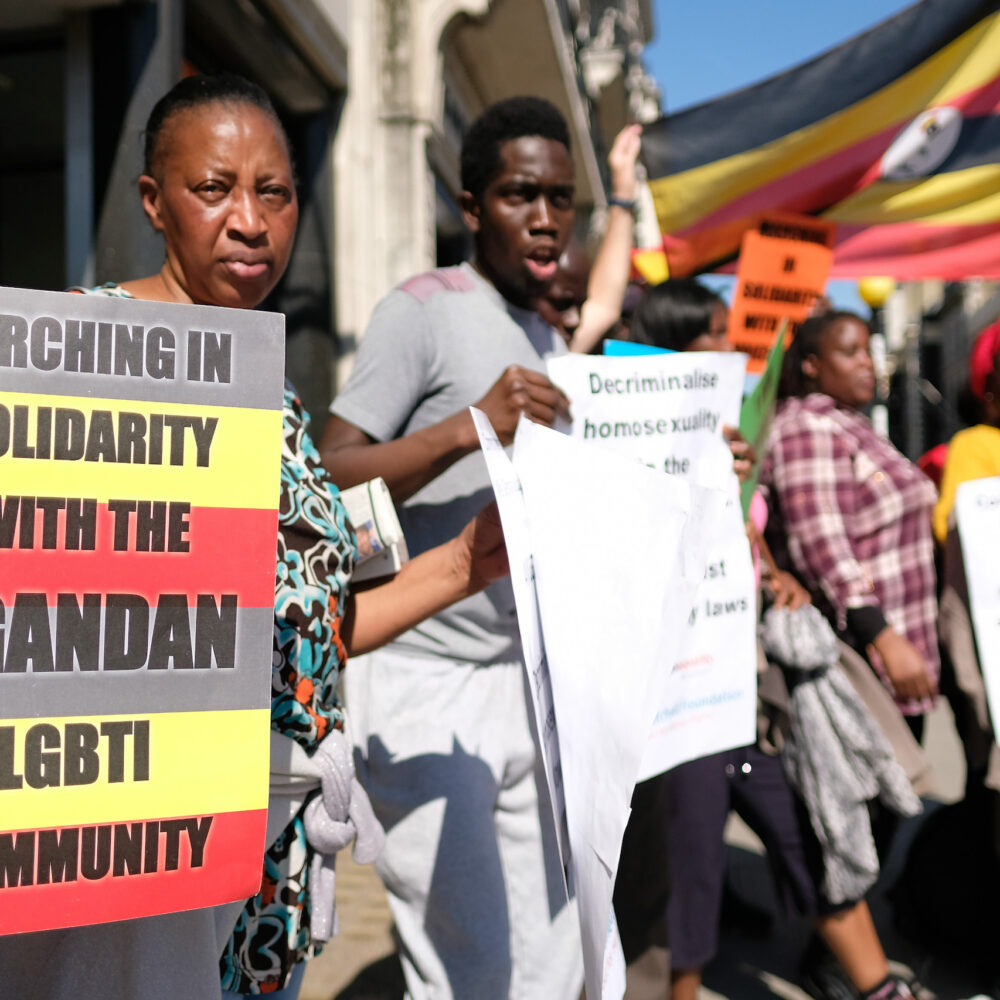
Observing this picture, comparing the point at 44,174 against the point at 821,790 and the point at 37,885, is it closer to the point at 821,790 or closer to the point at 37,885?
the point at 821,790

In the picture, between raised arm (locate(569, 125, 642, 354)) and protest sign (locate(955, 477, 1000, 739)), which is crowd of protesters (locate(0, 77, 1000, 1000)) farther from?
protest sign (locate(955, 477, 1000, 739))

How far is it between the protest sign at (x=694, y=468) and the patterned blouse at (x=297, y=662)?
57cm

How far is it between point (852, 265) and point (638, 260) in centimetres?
128

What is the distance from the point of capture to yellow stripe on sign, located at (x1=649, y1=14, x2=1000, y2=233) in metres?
3.43

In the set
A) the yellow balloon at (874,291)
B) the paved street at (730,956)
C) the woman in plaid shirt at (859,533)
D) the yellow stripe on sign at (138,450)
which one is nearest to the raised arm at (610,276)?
the woman in plaid shirt at (859,533)

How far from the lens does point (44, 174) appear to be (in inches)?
220

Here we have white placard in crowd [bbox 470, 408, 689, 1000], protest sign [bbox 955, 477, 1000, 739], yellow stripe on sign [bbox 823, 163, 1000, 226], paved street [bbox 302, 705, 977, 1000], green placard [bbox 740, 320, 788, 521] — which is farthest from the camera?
yellow stripe on sign [bbox 823, 163, 1000, 226]

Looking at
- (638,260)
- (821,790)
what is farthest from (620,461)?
(638,260)

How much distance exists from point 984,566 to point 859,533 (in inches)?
16.9

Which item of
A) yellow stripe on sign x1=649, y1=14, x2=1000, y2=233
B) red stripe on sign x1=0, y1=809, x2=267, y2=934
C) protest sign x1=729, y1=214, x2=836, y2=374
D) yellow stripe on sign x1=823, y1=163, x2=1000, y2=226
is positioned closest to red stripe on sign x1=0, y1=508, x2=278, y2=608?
red stripe on sign x1=0, y1=809, x2=267, y2=934

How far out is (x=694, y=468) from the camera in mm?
2066

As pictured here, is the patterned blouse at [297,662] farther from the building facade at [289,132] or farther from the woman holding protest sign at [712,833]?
the building facade at [289,132]

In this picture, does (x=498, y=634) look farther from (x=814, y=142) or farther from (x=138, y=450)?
(x=814, y=142)

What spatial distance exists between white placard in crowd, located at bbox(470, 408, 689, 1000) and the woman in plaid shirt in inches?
66.8
